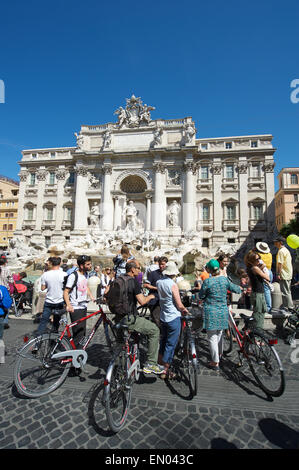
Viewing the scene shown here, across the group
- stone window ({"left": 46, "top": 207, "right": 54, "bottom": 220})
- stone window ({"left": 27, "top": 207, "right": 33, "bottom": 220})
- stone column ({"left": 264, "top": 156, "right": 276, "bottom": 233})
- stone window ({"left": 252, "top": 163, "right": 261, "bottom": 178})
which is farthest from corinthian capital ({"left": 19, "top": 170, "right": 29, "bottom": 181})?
stone column ({"left": 264, "top": 156, "right": 276, "bottom": 233})

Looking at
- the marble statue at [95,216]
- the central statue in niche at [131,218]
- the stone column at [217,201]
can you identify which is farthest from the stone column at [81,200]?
the stone column at [217,201]

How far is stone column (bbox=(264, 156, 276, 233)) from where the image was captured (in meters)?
25.7

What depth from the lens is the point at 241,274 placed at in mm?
6512

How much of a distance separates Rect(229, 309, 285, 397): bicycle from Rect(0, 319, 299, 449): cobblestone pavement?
0.47ft

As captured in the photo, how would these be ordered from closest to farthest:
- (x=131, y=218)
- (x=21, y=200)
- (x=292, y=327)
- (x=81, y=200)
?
1. (x=292, y=327)
2. (x=131, y=218)
3. (x=81, y=200)
4. (x=21, y=200)

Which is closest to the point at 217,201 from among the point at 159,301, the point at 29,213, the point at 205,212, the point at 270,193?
the point at 205,212

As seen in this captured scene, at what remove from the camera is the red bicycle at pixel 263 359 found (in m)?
3.19

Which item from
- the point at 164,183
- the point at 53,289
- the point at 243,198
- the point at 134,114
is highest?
the point at 134,114

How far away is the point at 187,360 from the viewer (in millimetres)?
3645

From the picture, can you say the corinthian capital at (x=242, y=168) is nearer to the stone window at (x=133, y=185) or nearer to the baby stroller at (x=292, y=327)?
the stone window at (x=133, y=185)

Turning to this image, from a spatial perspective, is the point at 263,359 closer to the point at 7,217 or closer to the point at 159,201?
the point at 159,201

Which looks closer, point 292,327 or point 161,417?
point 161,417

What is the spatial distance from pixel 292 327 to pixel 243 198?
23650 millimetres

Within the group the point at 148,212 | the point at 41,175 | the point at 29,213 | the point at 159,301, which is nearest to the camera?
the point at 159,301
